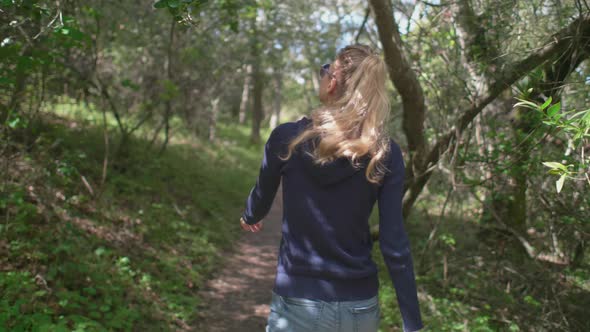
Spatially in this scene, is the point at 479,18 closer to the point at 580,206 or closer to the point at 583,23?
the point at 583,23

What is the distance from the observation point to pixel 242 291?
6141mm

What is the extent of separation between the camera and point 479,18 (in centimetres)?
517

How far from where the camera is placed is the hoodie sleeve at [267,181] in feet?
6.89

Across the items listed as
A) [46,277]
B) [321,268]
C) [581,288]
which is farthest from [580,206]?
[46,277]

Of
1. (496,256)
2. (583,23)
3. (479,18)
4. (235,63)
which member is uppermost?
(235,63)

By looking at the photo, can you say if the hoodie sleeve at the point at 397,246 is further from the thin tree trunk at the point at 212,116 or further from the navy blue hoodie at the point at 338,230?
the thin tree trunk at the point at 212,116

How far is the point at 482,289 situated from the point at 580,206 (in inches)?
67.8

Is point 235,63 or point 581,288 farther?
point 235,63

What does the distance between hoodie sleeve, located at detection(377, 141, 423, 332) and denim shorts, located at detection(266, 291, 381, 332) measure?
0.54ft

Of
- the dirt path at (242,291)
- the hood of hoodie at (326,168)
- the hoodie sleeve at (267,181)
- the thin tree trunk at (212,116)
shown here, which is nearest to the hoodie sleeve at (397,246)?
the hood of hoodie at (326,168)

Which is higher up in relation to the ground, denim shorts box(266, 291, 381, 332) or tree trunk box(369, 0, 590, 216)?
tree trunk box(369, 0, 590, 216)

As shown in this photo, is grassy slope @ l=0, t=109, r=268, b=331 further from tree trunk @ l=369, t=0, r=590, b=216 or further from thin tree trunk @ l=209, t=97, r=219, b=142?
thin tree trunk @ l=209, t=97, r=219, b=142

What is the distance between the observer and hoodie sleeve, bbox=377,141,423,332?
6.63 ft

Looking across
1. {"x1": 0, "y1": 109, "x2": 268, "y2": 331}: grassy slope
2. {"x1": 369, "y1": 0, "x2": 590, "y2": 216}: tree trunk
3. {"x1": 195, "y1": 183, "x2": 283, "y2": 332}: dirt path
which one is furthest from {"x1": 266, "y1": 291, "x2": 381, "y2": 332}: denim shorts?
{"x1": 195, "y1": 183, "x2": 283, "y2": 332}: dirt path
